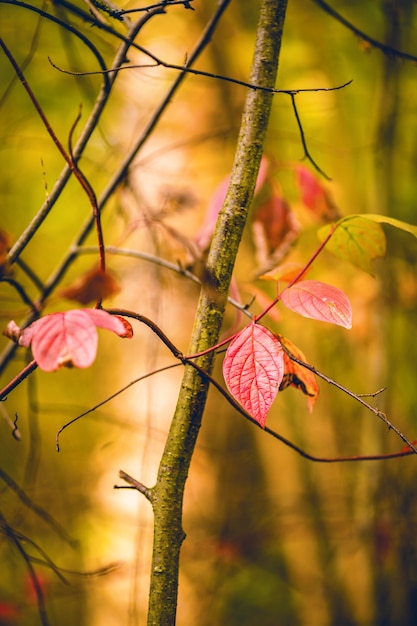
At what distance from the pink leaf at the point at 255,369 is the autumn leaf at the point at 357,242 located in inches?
8.3

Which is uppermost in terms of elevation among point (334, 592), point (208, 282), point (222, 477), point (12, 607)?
point (222, 477)

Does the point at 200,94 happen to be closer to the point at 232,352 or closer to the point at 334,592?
the point at 232,352

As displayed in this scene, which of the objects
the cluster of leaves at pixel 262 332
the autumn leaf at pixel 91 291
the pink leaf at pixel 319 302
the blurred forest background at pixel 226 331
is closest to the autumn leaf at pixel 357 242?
the cluster of leaves at pixel 262 332

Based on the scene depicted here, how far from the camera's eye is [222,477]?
2.27 metres

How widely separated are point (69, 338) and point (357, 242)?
0.40 metres

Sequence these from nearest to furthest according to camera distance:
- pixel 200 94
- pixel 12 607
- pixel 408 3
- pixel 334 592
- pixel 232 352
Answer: pixel 232 352, pixel 408 3, pixel 12 607, pixel 334 592, pixel 200 94

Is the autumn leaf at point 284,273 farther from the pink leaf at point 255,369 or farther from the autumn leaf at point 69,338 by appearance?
the autumn leaf at point 69,338

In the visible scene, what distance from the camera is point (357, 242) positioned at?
0.60 m

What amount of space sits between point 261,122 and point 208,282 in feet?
0.67

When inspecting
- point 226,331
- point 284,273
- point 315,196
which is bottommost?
point 284,273

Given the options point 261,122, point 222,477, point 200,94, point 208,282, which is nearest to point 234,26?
point 200,94

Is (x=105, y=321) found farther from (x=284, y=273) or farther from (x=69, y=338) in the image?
(x=284, y=273)

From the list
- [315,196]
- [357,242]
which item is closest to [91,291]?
[357,242]

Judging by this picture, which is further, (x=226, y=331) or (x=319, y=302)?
(x=226, y=331)
